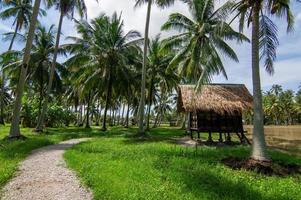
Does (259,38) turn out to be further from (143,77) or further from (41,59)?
(41,59)

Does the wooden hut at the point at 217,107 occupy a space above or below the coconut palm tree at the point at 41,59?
below

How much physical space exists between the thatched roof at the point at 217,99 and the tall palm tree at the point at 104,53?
9615 mm

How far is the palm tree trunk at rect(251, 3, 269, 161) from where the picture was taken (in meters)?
11.4

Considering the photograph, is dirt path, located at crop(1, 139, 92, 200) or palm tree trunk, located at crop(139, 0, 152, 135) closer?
dirt path, located at crop(1, 139, 92, 200)

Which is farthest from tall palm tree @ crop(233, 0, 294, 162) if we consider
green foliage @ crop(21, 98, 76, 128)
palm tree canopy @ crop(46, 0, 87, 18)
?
green foliage @ crop(21, 98, 76, 128)

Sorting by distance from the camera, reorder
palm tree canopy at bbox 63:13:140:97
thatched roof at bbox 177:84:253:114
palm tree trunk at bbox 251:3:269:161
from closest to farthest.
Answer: palm tree trunk at bbox 251:3:269:161, thatched roof at bbox 177:84:253:114, palm tree canopy at bbox 63:13:140:97

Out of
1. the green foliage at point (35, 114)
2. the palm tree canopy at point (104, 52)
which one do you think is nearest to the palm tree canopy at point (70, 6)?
the palm tree canopy at point (104, 52)

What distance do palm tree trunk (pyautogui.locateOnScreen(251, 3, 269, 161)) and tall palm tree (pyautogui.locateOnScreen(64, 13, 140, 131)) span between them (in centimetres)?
1957

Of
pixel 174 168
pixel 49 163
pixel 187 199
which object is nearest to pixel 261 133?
pixel 174 168

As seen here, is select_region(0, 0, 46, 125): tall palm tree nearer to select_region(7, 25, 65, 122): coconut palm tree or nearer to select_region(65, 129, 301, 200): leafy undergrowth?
select_region(7, 25, 65, 122): coconut palm tree

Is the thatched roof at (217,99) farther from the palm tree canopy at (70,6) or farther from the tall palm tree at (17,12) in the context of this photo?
the tall palm tree at (17,12)

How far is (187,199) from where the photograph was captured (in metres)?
7.25

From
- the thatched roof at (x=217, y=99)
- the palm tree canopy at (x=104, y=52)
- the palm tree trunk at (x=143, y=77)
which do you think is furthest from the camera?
the palm tree canopy at (x=104, y=52)

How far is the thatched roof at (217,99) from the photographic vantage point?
21.5 metres
